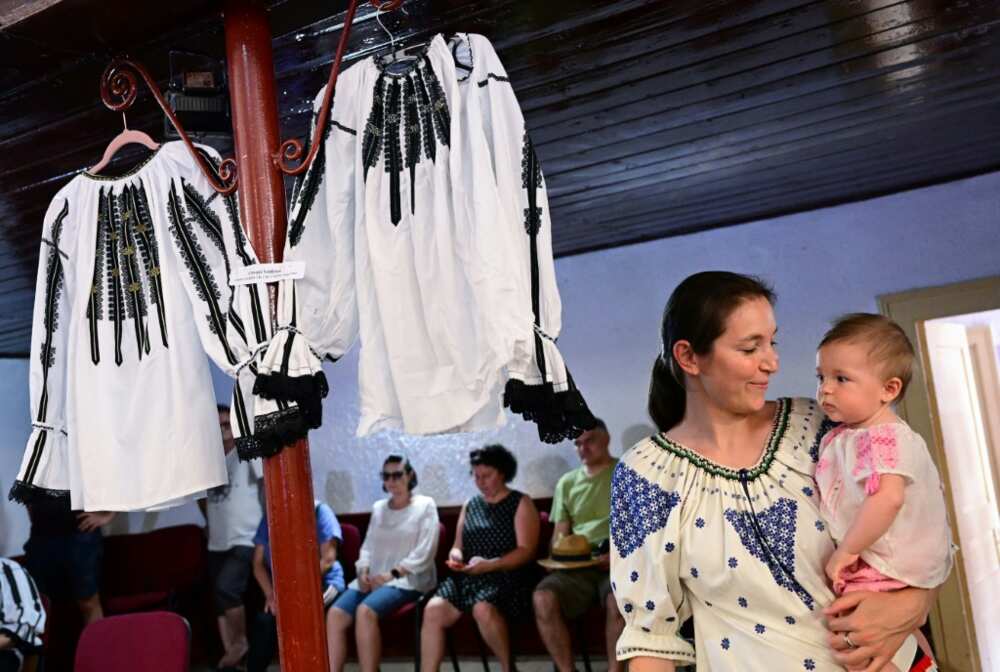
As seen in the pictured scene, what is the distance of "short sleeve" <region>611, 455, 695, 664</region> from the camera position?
74.8 inches

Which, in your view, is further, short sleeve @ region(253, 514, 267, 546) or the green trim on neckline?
short sleeve @ region(253, 514, 267, 546)

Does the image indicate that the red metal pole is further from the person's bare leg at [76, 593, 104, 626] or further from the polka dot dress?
the person's bare leg at [76, 593, 104, 626]

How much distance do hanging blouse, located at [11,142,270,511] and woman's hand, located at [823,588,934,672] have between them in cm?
119

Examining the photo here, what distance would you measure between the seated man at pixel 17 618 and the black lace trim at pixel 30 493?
247cm

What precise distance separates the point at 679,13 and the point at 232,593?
16.6 ft

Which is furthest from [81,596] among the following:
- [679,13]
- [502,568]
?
[679,13]

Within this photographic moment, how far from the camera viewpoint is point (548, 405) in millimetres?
1718

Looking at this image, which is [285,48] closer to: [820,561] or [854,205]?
[820,561]

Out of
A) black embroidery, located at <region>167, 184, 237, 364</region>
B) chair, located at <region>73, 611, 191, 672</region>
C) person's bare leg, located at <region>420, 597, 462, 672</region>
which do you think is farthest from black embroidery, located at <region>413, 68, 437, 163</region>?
person's bare leg, located at <region>420, 597, 462, 672</region>

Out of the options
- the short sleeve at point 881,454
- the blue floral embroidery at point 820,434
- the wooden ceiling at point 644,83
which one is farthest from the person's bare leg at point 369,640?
the short sleeve at point 881,454

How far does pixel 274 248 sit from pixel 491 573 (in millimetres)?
3777

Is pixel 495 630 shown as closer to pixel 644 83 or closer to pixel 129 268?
pixel 644 83

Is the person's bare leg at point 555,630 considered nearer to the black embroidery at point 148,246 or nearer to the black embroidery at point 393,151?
the black embroidery at point 148,246

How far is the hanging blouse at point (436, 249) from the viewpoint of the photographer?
1.75m
